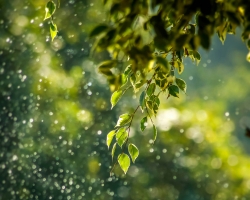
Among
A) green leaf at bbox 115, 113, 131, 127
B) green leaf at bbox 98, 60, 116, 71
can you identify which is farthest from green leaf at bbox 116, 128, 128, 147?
green leaf at bbox 98, 60, 116, 71

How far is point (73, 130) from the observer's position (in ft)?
11.3

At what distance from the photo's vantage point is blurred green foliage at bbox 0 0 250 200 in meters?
3.30

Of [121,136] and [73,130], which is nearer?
[121,136]

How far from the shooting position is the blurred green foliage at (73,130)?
10.8 feet

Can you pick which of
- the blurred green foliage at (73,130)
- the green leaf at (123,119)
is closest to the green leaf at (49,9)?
the green leaf at (123,119)

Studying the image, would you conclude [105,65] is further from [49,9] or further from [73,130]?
[73,130]

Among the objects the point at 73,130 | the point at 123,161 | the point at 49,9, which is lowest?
the point at 73,130

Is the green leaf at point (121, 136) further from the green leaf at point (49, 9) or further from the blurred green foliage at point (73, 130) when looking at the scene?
the blurred green foliage at point (73, 130)

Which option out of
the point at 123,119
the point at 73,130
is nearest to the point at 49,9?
the point at 123,119

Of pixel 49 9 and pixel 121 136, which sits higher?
pixel 49 9

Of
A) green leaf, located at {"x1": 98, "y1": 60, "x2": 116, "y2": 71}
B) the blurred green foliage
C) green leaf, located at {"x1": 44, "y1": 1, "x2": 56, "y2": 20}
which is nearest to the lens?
green leaf, located at {"x1": 98, "y1": 60, "x2": 116, "y2": 71}

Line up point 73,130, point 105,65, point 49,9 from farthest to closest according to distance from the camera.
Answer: point 73,130
point 49,9
point 105,65

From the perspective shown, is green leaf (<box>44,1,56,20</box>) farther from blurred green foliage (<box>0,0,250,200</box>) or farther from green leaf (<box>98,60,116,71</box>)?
blurred green foliage (<box>0,0,250,200</box>)

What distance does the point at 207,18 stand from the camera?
57 cm
